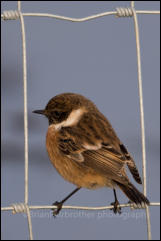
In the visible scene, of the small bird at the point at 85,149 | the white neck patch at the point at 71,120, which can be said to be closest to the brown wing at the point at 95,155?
the small bird at the point at 85,149

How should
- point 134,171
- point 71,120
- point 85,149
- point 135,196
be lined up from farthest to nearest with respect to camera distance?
point 71,120, point 85,149, point 134,171, point 135,196

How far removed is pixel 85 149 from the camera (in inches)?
239

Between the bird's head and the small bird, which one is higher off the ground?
the bird's head

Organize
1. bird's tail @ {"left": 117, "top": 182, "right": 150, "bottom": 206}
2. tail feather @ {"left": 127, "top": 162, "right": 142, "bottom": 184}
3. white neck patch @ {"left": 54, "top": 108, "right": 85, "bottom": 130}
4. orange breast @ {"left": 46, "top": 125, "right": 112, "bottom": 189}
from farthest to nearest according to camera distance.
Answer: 1. white neck patch @ {"left": 54, "top": 108, "right": 85, "bottom": 130}
2. orange breast @ {"left": 46, "top": 125, "right": 112, "bottom": 189}
3. tail feather @ {"left": 127, "top": 162, "right": 142, "bottom": 184}
4. bird's tail @ {"left": 117, "top": 182, "right": 150, "bottom": 206}

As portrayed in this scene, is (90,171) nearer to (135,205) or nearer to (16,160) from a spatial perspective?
(135,205)

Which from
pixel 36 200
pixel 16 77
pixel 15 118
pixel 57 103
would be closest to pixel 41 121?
pixel 15 118

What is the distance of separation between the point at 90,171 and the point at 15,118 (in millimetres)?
6961

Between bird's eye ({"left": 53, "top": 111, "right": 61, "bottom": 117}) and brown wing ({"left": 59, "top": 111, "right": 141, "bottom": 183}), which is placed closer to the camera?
brown wing ({"left": 59, "top": 111, "right": 141, "bottom": 183})

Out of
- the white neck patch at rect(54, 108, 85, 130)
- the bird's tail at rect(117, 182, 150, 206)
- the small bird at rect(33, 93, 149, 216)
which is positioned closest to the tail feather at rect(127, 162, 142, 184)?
the small bird at rect(33, 93, 149, 216)

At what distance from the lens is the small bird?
593 centimetres

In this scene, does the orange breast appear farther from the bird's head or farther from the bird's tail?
the bird's tail

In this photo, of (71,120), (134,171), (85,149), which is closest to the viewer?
(134,171)

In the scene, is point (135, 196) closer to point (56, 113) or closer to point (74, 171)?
point (74, 171)

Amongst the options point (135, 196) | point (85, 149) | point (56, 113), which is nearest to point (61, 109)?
point (56, 113)
